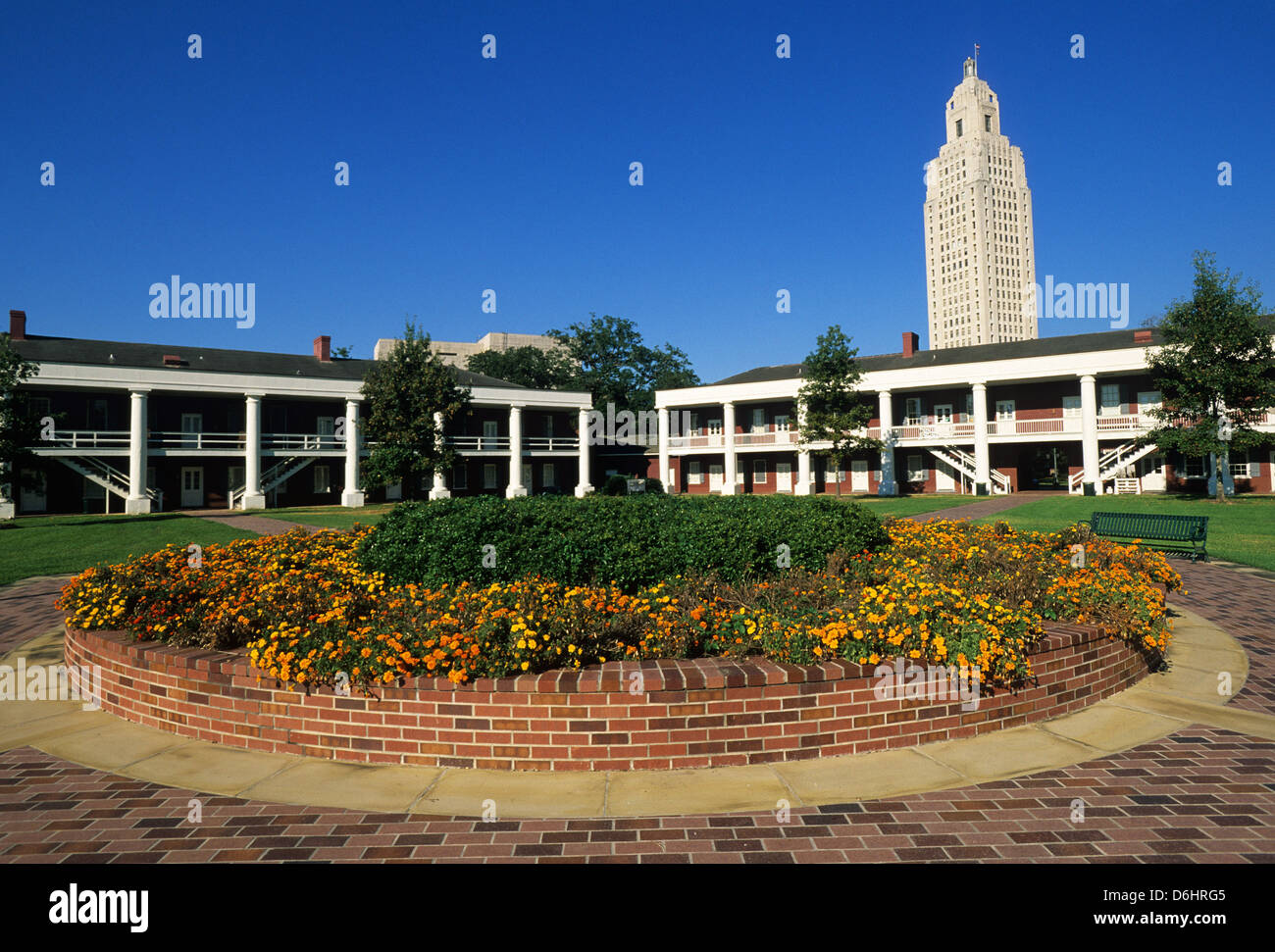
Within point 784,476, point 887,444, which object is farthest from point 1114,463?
point 784,476

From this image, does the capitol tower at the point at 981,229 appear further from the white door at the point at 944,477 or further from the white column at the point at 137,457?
the white column at the point at 137,457

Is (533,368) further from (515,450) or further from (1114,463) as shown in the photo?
(1114,463)

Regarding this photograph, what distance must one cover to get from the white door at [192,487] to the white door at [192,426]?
53.3 inches

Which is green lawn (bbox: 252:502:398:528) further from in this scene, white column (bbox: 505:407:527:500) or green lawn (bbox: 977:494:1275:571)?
green lawn (bbox: 977:494:1275:571)

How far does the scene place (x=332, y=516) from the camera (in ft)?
95.3

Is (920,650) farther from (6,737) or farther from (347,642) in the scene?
(6,737)

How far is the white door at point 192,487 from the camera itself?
36219 mm

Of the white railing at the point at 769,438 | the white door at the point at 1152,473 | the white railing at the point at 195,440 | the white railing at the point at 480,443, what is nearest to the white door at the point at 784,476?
the white railing at the point at 769,438

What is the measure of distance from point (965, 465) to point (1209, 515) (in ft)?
51.4

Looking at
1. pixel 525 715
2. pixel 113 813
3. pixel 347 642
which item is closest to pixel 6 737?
pixel 113 813

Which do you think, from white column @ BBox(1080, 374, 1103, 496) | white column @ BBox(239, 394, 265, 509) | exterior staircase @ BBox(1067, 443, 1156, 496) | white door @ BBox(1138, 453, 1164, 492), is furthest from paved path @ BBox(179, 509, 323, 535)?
white door @ BBox(1138, 453, 1164, 492)
